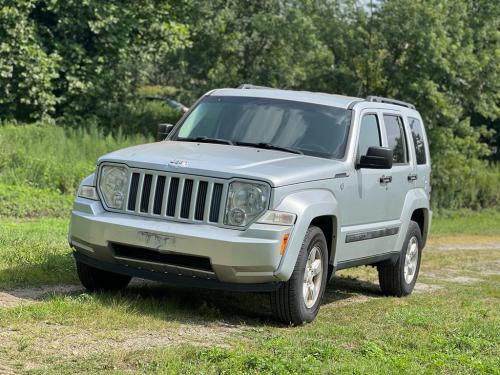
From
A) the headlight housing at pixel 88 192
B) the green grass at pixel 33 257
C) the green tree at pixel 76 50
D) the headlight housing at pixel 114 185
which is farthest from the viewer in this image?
the green tree at pixel 76 50

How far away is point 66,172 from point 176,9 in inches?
334

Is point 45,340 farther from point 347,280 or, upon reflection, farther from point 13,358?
point 347,280

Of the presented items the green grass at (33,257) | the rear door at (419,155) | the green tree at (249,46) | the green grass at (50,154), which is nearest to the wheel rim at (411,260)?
the rear door at (419,155)

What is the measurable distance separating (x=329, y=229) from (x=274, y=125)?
1171 millimetres

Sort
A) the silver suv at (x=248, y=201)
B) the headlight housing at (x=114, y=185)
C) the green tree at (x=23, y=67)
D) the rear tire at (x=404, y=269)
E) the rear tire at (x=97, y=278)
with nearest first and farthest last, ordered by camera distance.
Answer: the silver suv at (x=248, y=201)
the headlight housing at (x=114, y=185)
the rear tire at (x=97, y=278)
the rear tire at (x=404, y=269)
the green tree at (x=23, y=67)

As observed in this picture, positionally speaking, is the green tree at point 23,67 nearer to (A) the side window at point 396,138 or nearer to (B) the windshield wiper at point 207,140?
(A) the side window at point 396,138

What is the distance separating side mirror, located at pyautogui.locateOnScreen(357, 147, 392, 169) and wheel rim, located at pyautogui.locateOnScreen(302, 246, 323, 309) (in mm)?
1155

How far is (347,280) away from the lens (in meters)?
11.4

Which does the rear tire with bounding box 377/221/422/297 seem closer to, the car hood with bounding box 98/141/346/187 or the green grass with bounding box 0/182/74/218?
the car hood with bounding box 98/141/346/187

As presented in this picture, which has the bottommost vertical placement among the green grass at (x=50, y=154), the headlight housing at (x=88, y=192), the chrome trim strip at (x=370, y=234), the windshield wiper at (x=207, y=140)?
the green grass at (x=50, y=154)

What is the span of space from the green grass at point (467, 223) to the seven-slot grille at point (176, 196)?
14139 millimetres

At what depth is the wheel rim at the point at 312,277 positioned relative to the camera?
775cm

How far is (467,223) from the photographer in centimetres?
2473

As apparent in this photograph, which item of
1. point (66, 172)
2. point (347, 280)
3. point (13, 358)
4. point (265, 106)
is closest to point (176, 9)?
point (66, 172)
